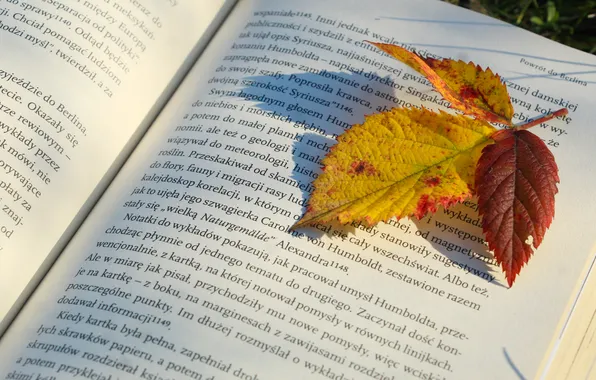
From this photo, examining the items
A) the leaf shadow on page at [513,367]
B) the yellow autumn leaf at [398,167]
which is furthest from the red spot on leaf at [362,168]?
the leaf shadow on page at [513,367]

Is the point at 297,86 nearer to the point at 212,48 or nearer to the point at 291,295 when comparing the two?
the point at 212,48

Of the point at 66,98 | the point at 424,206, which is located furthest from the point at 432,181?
the point at 66,98

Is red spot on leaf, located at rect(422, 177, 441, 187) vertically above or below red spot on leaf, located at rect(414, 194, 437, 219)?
above

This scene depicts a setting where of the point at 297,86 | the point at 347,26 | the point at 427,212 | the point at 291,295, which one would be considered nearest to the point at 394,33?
the point at 347,26

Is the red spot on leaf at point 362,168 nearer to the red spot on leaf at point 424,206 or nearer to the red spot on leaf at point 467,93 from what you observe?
the red spot on leaf at point 424,206

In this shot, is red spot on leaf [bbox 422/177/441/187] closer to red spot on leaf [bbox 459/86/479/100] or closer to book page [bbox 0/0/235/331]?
red spot on leaf [bbox 459/86/479/100]

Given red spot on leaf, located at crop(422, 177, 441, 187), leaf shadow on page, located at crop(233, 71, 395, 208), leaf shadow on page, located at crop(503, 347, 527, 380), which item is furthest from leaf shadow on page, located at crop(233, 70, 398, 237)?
leaf shadow on page, located at crop(503, 347, 527, 380)

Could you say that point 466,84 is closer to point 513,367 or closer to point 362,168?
point 362,168
